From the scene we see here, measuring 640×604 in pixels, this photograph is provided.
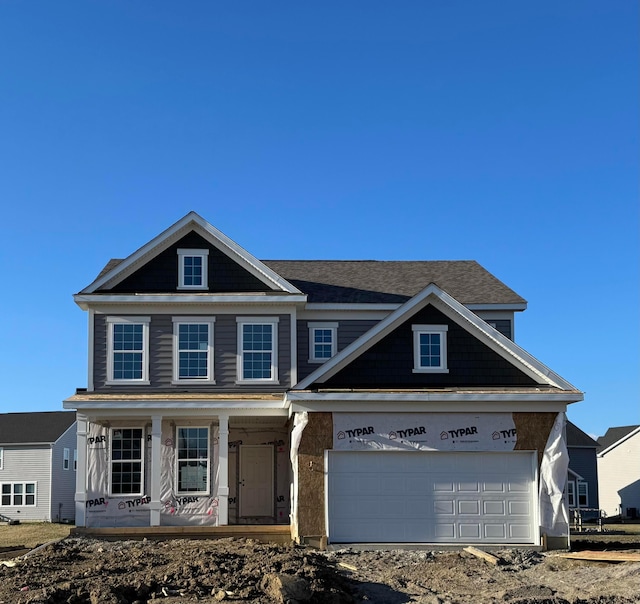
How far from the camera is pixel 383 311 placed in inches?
984

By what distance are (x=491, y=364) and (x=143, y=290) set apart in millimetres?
9178

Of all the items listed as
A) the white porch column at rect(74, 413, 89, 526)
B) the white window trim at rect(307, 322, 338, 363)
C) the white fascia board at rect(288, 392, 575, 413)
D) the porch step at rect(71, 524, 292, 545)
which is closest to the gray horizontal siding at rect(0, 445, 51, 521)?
the white porch column at rect(74, 413, 89, 526)

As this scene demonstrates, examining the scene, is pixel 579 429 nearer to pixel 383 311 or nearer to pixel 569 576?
pixel 383 311

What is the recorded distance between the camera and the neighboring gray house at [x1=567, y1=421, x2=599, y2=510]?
4541 cm

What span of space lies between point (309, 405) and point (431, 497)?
133 inches

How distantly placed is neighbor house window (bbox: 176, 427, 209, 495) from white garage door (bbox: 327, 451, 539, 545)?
4.38 m

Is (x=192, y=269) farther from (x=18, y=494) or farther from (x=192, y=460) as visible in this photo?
(x=18, y=494)

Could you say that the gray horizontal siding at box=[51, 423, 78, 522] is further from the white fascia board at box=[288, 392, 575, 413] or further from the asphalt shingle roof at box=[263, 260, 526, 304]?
the white fascia board at box=[288, 392, 575, 413]

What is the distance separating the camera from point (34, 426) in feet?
153

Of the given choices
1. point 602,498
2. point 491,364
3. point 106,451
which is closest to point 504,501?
point 491,364

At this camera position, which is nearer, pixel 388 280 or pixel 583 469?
pixel 388 280

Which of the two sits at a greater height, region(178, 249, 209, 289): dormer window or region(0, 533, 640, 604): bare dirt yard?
region(178, 249, 209, 289): dormer window

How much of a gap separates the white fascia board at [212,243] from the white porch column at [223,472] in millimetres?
3890

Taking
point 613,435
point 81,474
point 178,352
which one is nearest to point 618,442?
point 613,435
